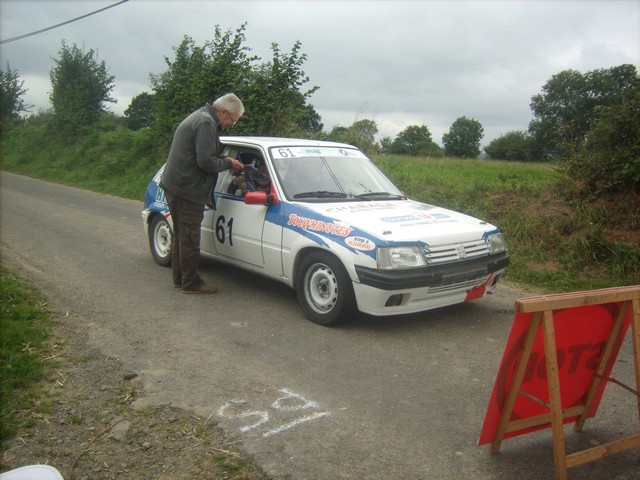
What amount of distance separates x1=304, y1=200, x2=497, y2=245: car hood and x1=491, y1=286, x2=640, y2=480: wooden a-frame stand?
6.49ft

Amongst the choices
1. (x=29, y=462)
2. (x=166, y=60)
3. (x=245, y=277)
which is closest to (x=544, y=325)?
(x=29, y=462)

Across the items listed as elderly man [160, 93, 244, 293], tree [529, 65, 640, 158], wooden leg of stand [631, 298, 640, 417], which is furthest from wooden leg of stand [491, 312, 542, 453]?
tree [529, 65, 640, 158]

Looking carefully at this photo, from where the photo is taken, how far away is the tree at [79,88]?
1027 inches

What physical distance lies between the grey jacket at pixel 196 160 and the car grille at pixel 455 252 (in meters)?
2.40

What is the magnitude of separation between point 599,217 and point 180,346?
254 inches

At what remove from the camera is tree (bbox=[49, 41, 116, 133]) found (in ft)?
85.6

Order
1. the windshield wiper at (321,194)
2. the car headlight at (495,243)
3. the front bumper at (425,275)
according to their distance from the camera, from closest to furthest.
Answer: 1. the front bumper at (425,275)
2. the car headlight at (495,243)
3. the windshield wiper at (321,194)

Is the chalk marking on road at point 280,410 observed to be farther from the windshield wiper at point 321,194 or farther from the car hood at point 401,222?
the windshield wiper at point 321,194

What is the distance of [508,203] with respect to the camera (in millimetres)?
9727

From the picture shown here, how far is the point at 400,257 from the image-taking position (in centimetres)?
495

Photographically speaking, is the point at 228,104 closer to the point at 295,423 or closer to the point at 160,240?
the point at 160,240

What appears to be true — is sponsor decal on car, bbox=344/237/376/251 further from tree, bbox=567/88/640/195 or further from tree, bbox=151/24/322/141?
tree, bbox=151/24/322/141

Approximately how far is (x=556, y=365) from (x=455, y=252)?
236cm

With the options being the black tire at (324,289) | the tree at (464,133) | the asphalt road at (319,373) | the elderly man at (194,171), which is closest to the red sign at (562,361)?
the asphalt road at (319,373)
